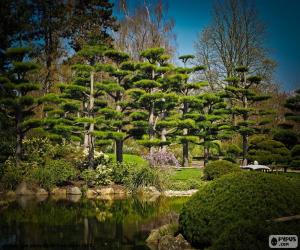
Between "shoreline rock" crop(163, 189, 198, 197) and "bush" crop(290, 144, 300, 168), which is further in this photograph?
"bush" crop(290, 144, 300, 168)

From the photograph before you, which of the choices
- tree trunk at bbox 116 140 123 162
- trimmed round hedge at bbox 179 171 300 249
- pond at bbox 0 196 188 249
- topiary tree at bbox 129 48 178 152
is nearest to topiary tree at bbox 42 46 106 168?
tree trunk at bbox 116 140 123 162

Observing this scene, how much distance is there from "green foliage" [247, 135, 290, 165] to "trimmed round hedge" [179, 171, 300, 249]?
55.4 ft

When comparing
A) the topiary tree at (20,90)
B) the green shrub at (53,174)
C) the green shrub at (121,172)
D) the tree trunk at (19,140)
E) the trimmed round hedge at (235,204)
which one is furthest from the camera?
the tree trunk at (19,140)

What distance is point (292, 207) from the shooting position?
6914mm

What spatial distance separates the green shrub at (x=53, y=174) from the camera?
767 inches

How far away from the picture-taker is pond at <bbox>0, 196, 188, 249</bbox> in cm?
940

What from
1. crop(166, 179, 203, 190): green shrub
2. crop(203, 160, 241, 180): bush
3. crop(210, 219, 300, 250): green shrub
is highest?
crop(203, 160, 241, 180): bush

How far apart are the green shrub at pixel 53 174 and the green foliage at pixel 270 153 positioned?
10.9 m

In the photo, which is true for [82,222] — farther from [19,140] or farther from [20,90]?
[20,90]

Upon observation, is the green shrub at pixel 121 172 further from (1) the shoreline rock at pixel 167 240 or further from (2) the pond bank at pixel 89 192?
(1) the shoreline rock at pixel 167 240

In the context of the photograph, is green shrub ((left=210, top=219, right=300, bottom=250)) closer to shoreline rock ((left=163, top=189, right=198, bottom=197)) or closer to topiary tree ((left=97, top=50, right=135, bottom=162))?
shoreline rock ((left=163, top=189, right=198, bottom=197))

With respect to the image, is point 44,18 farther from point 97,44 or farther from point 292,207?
point 292,207

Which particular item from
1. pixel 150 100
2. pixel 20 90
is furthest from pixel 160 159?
pixel 20 90

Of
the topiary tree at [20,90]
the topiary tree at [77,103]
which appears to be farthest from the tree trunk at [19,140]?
the topiary tree at [77,103]
